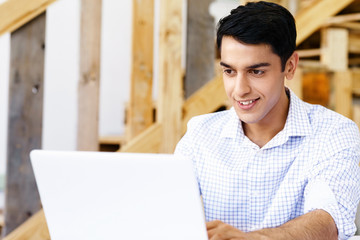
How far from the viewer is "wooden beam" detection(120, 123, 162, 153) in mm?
2256

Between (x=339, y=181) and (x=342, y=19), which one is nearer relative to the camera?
(x=339, y=181)

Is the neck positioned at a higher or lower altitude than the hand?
higher

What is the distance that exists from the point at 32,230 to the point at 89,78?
2.10ft

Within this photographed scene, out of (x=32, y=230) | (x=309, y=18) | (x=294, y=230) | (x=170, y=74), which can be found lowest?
(x=32, y=230)

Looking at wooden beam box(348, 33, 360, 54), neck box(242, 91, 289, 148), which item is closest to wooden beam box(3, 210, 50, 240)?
neck box(242, 91, 289, 148)

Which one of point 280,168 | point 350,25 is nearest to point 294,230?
point 280,168

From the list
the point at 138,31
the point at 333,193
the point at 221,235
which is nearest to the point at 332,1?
the point at 138,31

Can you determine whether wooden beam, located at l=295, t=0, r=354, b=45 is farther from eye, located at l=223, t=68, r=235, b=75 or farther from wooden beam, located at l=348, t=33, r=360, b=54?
eye, located at l=223, t=68, r=235, b=75

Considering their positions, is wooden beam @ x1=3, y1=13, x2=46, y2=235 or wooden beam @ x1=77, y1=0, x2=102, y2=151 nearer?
wooden beam @ x1=3, y1=13, x2=46, y2=235

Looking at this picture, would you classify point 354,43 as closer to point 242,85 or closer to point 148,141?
point 148,141

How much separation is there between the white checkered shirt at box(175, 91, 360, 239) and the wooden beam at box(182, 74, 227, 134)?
71 centimetres

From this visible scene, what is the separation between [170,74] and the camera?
7.52 feet

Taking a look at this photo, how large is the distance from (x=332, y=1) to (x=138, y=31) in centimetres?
91

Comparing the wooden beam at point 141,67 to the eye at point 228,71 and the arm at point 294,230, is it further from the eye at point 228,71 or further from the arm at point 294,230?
the arm at point 294,230
